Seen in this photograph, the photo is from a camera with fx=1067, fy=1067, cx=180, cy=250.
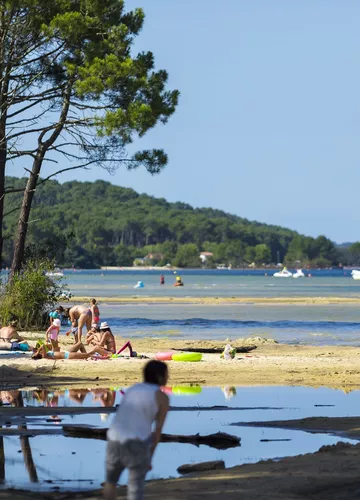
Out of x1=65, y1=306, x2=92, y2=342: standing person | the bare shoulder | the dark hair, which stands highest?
the dark hair

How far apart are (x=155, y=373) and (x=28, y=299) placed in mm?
25225

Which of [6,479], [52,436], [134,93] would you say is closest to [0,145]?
[134,93]

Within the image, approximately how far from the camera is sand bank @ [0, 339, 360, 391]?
787 inches

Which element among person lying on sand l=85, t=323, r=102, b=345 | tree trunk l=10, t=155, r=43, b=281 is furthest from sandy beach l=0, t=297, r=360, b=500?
tree trunk l=10, t=155, r=43, b=281

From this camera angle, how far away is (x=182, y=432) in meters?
13.7

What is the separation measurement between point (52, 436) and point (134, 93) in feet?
73.1

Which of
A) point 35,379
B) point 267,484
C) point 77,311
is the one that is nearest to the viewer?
point 267,484

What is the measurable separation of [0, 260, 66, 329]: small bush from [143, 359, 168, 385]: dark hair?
2459 cm

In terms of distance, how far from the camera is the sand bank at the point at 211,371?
20.0 meters

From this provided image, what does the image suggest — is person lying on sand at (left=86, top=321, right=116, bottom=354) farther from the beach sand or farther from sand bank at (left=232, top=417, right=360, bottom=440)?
sand bank at (left=232, top=417, right=360, bottom=440)

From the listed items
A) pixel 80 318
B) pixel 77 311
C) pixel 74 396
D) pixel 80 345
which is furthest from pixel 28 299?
pixel 74 396

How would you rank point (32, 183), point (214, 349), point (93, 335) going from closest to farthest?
point (93, 335)
point (214, 349)
point (32, 183)

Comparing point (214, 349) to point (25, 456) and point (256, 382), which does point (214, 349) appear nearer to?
point (256, 382)

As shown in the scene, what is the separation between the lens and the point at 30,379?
66.7ft
